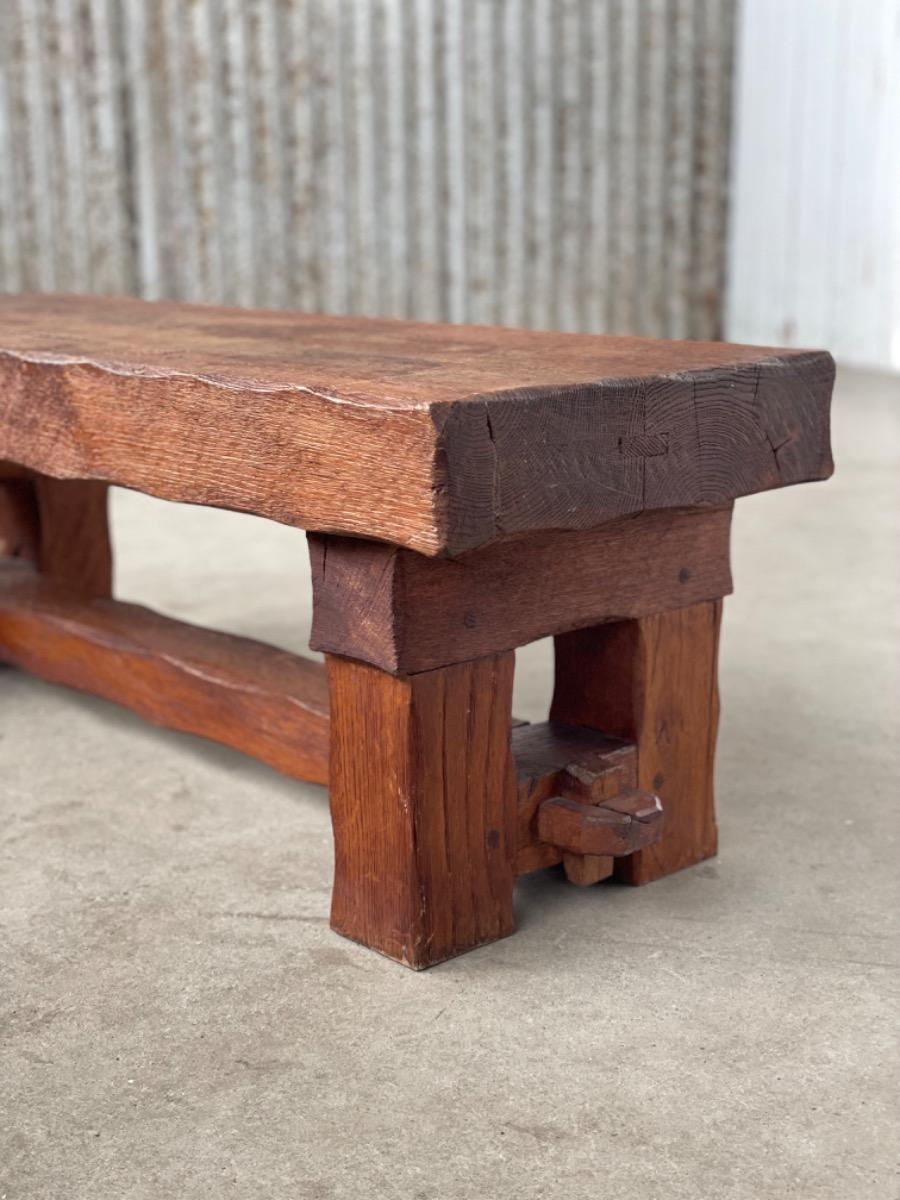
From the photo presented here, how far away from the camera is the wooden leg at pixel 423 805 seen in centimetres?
162

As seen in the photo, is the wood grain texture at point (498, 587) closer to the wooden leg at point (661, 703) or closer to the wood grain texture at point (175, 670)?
the wooden leg at point (661, 703)

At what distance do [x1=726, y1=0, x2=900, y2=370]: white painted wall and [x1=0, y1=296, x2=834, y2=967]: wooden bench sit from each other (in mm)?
4861

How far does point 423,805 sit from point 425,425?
0.45 meters

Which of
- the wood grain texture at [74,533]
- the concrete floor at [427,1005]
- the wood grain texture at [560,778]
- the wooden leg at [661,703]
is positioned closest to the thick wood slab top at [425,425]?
the wooden leg at [661,703]

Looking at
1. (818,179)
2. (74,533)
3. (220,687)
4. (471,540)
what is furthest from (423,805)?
(818,179)

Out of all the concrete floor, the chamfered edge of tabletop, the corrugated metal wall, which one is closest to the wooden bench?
the chamfered edge of tabletop

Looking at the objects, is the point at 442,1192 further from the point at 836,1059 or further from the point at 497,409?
the point at 497,409

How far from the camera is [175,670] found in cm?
224

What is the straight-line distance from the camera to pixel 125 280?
248 inches

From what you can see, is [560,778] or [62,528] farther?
[62,528]

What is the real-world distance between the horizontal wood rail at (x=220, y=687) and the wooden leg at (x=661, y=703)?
4cm

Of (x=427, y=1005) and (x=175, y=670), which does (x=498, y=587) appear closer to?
(x=427, y=1005)

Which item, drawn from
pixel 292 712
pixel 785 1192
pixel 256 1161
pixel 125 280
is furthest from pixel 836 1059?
pixel 125 280

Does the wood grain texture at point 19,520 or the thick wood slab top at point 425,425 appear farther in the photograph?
the wood grain texture at point 19,520
